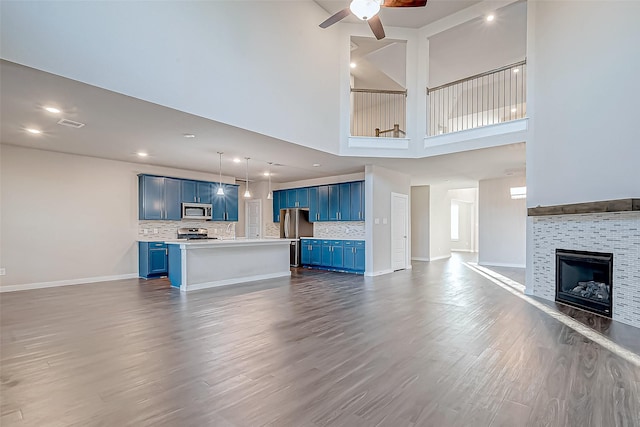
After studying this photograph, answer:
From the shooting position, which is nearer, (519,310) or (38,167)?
(519,310)

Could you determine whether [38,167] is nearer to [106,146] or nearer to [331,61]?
[106,146]

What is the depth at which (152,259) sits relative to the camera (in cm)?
695

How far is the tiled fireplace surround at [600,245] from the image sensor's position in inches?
146

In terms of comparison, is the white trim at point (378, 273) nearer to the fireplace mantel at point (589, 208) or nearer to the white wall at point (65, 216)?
the fireplace mantel at point (589, 208)

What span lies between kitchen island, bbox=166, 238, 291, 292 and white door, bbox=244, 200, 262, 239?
10.4ft

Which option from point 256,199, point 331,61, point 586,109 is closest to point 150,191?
point 256,199

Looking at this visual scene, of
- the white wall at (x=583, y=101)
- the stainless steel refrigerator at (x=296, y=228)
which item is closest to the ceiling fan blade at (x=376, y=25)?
the white wall at (x=583, y=101)

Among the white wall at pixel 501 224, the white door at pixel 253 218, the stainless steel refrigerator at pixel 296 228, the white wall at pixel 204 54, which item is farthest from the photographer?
the white door at pixel 253 218

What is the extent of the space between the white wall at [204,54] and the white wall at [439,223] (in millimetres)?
6139

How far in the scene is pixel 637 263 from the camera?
3648 mm

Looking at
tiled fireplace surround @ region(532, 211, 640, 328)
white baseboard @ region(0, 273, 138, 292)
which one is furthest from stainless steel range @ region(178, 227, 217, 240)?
tiled fireplace surround @ region(532, 211, 640, 328)

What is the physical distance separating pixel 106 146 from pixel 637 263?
313 inches

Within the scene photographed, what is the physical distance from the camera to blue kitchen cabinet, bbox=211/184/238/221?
8.46 meters

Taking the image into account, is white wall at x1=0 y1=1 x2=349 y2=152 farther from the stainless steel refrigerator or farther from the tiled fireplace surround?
the tiled fireplace surround
